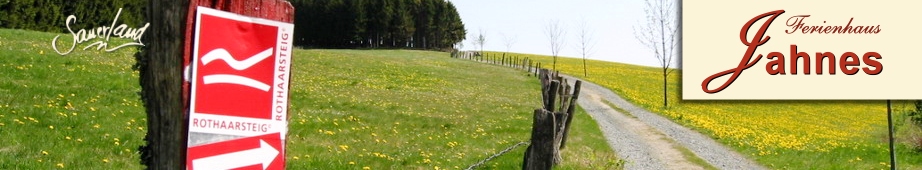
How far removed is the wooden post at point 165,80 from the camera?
313cm

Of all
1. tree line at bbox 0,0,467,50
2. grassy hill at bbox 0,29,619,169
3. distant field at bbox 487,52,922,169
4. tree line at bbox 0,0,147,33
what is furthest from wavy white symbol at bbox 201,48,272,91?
tree line at bbox 0,0,467,50

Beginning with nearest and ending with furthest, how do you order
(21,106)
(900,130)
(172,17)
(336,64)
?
(172,17)
(21,106)
(900,130)
(336,64)

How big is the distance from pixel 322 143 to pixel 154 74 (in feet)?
37.1

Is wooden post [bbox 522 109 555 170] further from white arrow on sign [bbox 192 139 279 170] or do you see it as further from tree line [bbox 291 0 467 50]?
tree line [bbox 291 0 467 50]

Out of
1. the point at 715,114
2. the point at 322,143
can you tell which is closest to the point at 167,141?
the point at 322,143

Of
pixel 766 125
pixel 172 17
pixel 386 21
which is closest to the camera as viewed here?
pixel 172 17

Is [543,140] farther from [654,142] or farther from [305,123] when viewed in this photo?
[654,142]

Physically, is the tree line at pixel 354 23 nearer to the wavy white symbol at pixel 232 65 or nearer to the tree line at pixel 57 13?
the tree line at pixel 57 13

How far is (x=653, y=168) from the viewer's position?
2006 cm

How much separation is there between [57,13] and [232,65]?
49015mm

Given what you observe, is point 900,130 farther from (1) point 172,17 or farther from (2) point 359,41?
(2) point 359,41

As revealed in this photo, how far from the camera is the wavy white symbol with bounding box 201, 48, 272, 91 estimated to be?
10.2 ft

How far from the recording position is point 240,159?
329cm

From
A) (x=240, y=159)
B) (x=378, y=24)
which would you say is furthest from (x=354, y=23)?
(x=240, y=159)
